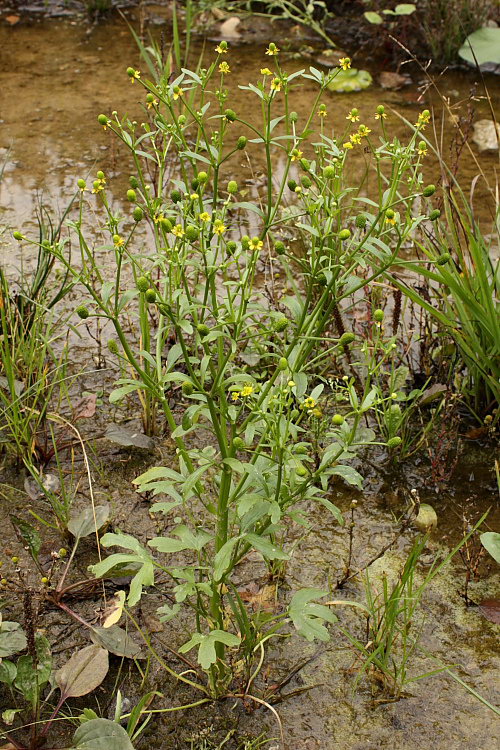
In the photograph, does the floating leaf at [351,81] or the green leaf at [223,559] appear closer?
the green leaf at [223,559]

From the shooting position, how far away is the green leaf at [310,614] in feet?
5.79

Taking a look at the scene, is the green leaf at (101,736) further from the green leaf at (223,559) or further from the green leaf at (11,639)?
the green leaf at (223,559)

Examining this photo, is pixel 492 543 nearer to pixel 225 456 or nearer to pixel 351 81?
pixel 225 456

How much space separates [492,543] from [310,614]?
636 millimetres

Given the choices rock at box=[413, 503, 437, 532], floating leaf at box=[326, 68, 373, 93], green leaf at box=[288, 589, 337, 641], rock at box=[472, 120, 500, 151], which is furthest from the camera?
floating leaf at box=[326, 68, 373, 93]

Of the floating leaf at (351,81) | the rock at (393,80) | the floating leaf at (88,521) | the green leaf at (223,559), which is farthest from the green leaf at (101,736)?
the rock at (393,80)

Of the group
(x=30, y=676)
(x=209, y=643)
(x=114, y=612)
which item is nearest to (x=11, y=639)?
(x=30, y=676)

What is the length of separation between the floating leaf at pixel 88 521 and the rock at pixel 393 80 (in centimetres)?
394

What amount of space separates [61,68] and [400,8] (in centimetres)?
222

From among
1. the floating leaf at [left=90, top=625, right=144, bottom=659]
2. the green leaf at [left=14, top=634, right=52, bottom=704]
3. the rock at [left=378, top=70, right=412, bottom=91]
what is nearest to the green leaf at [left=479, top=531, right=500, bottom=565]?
the floating leaf at [left=90, top=625, right=144, bottom=659]

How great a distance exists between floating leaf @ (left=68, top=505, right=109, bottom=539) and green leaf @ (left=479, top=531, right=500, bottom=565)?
1.04m

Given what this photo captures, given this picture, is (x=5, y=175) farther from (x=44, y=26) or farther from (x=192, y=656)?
(x=192, y=656)

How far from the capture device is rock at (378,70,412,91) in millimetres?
5227

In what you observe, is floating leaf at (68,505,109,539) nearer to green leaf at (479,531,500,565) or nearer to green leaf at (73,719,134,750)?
green leaf at (73,719,134,750)
